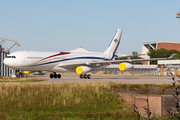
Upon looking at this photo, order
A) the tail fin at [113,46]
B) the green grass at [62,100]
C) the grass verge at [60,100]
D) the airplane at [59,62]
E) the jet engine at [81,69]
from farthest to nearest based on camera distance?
1. the tail fin at [113,46]
2. the jet engine at [81,69]
3. the airplane at [59,62]
4. the grass verge at [60,100]
5. the green grass at [62,100]

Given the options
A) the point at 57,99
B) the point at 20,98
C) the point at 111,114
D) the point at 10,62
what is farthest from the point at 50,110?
the point at 10,62

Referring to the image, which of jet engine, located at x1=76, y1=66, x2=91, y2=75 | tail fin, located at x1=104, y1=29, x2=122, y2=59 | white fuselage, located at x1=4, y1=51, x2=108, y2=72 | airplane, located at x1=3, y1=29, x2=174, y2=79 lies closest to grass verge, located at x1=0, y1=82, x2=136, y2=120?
white fuselage, located at x1=4, y1=51, x2=108, y2=72

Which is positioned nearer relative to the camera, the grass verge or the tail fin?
the grass verge

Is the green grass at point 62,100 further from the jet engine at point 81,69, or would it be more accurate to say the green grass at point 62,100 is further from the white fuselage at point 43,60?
A: the jet engine at point 81,69

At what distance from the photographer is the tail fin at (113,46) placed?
165ft

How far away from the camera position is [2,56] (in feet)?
167

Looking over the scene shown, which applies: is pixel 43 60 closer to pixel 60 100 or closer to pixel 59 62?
pixel 59 62

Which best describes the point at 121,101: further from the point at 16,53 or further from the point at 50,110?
the point at 16,53

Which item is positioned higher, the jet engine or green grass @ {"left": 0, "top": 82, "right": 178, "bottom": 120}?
the jet engine

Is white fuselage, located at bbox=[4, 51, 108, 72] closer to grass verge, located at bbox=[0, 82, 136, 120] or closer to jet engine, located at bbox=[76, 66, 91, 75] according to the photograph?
jet engine, located at bbox=[76, 66, 91, 75]

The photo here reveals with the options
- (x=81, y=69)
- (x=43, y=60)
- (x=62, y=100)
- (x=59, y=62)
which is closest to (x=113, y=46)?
(x=81, y=69)

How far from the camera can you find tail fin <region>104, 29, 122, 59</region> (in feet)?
165

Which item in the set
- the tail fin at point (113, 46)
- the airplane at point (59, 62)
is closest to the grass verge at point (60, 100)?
the airplane at point (59, 62)

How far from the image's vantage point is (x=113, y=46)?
51531 mm
